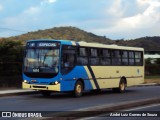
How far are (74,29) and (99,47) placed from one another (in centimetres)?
7160

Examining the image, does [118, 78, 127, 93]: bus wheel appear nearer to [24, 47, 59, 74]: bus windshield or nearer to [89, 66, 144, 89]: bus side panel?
[89, 66, 144, 89]: bus side panel

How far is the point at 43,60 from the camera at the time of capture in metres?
24.1

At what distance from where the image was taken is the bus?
24.0 metres

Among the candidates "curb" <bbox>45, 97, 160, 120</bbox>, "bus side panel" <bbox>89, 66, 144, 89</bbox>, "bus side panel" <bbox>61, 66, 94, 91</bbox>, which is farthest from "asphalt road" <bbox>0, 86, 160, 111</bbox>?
"bus side panel" <bbox>89, 66, 144, 89</bbox>

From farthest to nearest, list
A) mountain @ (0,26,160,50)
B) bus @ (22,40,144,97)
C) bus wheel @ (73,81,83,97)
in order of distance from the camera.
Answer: mountain @ (0,26,160,50)
bus wheel @ (73,81,83,97)
bus @ (22,40,144,97)

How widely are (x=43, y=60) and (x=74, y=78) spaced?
6.72 ft

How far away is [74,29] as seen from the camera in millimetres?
99375

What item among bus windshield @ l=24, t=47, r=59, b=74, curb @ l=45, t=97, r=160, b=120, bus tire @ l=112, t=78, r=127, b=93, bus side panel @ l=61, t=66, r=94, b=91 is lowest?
curb @ l=45, t=97, r=160, b=120

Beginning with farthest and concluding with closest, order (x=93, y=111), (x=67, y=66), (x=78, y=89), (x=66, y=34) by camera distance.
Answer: (x=66, y=34)
(x=78, y=89)
(x=67, y=66)
(x=93, y=111)

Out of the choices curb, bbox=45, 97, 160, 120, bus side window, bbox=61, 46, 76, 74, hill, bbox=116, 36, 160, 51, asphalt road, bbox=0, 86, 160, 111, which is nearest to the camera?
curb, bbox=45, 97, 160, 120

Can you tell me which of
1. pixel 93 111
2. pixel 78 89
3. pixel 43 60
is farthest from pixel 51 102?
pixel 93 111

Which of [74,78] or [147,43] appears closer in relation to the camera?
[74,78]

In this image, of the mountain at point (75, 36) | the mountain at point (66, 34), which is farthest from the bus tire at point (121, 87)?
the mountain at point (66, 34)

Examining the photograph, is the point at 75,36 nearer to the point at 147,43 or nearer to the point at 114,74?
the point at 147,43
